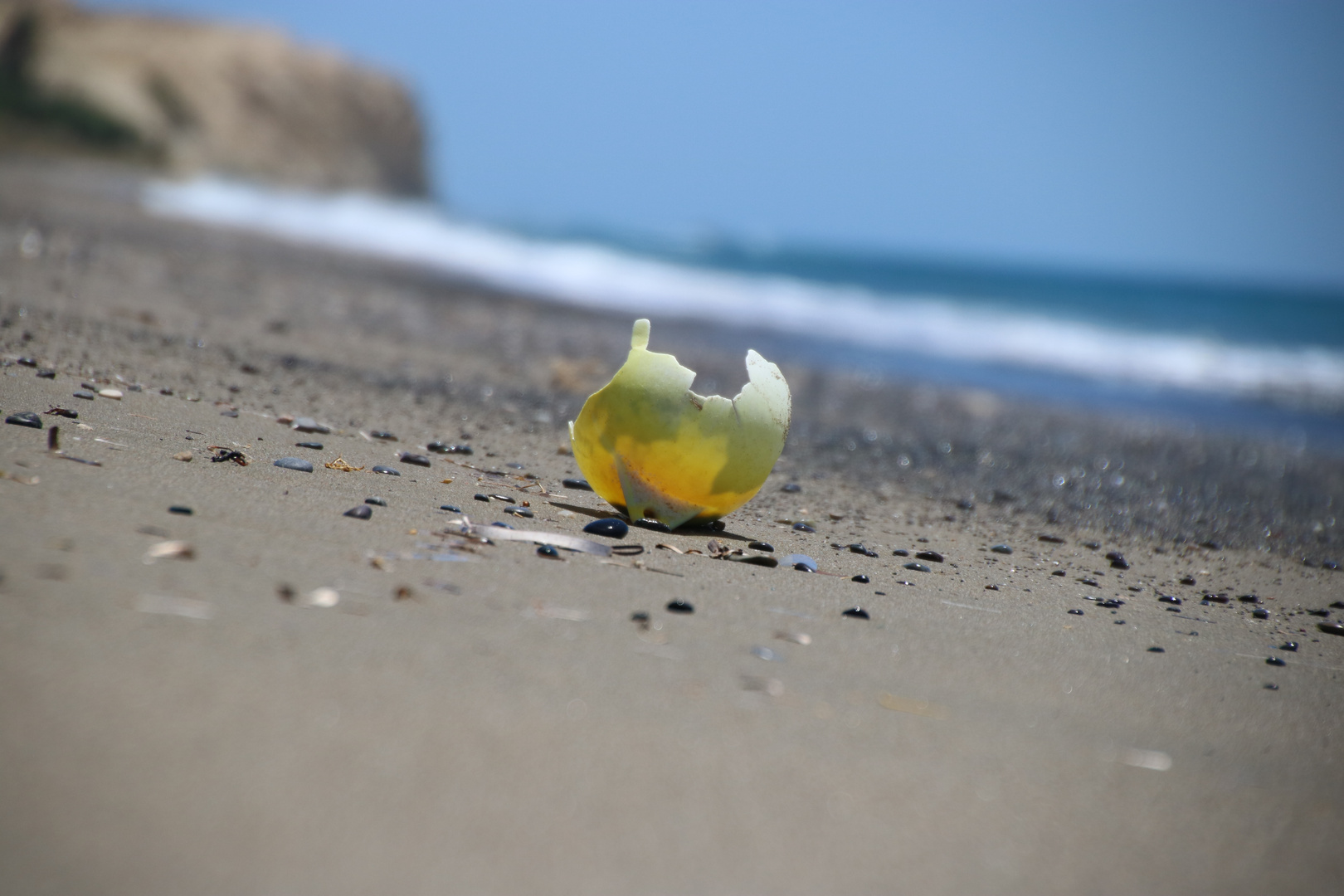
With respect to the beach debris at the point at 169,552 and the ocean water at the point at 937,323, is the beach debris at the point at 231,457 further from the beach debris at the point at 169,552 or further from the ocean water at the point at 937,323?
the ocean water at the point at 937,323

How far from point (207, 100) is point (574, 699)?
50.4 metres

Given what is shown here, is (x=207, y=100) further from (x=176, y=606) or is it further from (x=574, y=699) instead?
(x=574, y=699)

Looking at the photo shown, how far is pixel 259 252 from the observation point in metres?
11.9

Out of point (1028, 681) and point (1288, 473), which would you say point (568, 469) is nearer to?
point (1028, 681)

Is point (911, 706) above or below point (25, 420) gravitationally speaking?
below

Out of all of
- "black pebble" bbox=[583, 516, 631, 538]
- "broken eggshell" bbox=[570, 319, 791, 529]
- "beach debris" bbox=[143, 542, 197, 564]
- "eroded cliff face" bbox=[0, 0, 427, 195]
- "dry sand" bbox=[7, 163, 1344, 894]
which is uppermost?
"eroded cliff face" bbox=[0, 0, 427, 195]

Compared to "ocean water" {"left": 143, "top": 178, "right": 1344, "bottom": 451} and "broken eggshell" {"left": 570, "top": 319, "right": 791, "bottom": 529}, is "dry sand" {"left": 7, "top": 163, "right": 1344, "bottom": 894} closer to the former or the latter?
"broken eggshell" {"left": 570, "top": 319, "right": 791, "bottom": 529}

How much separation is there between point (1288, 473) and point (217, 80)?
5008 cm

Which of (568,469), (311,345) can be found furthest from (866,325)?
(568,469)

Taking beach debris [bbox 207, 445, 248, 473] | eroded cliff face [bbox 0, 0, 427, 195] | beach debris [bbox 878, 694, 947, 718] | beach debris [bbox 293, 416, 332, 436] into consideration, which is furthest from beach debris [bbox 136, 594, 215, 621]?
eroded cliff face [bbox 0, 0, 427, 195]

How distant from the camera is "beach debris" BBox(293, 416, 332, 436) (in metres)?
3.83

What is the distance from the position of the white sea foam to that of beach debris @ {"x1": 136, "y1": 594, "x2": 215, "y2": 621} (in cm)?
1056

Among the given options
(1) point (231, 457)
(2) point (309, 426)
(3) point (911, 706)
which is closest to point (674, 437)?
(3) point (911, 706)

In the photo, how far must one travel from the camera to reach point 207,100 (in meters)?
45.5
